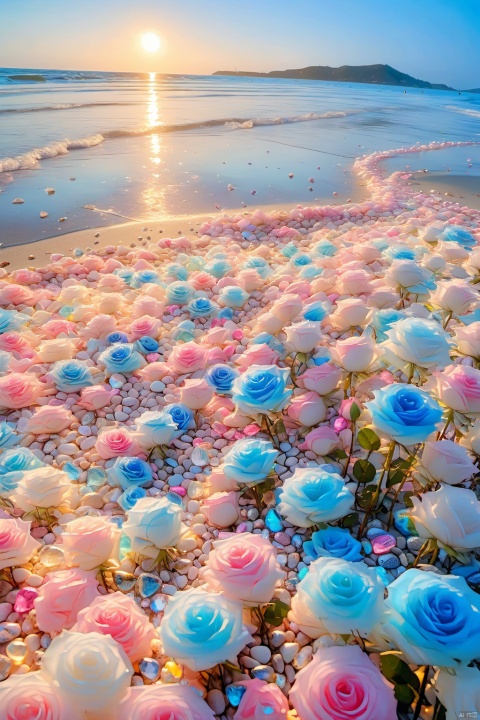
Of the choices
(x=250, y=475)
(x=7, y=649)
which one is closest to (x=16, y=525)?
(x=7, y=649)

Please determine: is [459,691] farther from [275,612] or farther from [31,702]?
[31,702]

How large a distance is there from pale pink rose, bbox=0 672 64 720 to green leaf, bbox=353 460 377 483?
45.4 inches

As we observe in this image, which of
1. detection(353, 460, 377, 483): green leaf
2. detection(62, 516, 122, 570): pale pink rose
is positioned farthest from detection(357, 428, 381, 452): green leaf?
detection(62, 516, 122, 570): pale pink rose

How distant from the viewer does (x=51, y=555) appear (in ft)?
5.79

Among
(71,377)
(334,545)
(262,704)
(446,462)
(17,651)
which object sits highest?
(446,462)

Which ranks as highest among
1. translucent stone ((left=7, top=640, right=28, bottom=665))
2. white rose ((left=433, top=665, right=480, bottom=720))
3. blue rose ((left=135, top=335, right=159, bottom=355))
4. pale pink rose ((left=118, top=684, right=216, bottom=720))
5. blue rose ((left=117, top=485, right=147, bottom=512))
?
blue rose ((left=135, top=335, right=159, bottom=355))

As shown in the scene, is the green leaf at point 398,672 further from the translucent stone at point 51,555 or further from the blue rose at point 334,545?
the translucent stone at point 51,555

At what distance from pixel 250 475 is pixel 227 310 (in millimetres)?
1925

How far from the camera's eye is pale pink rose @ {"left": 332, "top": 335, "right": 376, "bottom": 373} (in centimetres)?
186

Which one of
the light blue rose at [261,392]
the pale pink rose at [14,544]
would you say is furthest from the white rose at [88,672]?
the light blue rose at [261,392]

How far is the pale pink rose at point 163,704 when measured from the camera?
1.08 meters

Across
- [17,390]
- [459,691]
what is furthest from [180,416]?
[459,691]

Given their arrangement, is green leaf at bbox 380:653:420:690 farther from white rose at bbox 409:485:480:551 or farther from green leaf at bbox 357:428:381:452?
green leaf at bbox 357:428:381:452

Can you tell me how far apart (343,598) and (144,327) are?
223 cm
